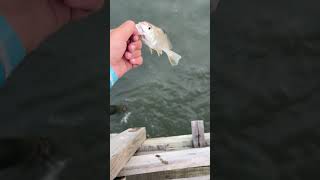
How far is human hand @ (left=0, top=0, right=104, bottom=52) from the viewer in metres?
0.48

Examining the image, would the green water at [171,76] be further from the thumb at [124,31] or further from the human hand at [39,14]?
the human hand at [39,14]

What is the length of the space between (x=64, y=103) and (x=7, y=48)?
1.58 feet

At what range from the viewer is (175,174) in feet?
6.35

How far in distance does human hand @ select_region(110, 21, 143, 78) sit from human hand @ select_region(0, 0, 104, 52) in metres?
0.49

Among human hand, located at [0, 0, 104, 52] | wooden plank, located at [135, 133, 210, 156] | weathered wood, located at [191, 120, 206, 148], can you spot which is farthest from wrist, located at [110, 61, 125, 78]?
weathered wood, located at [191, 120, 206, 148]

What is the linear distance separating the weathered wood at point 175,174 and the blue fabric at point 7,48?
1459 millimetres

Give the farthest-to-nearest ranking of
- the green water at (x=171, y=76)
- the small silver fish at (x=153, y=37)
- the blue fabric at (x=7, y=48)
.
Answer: the green water at (x=171, y=76) → the small silver fish at (x=153, y=37) → the blue fabric at (x=7, y=48)

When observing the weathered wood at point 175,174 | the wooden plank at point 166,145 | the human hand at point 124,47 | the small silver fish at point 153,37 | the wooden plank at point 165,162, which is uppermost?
the small silver fish at point 153,37

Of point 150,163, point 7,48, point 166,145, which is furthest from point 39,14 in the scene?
point 166,145

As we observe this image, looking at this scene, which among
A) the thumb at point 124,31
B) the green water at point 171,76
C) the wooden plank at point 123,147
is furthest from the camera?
the green water at point 171,76

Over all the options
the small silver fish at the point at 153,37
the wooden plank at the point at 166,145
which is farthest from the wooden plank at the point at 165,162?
the small silver fish at the point at 153,37

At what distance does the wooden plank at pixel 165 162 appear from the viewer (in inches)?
76.3

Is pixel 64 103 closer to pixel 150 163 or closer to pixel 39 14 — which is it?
pixel 39 14
